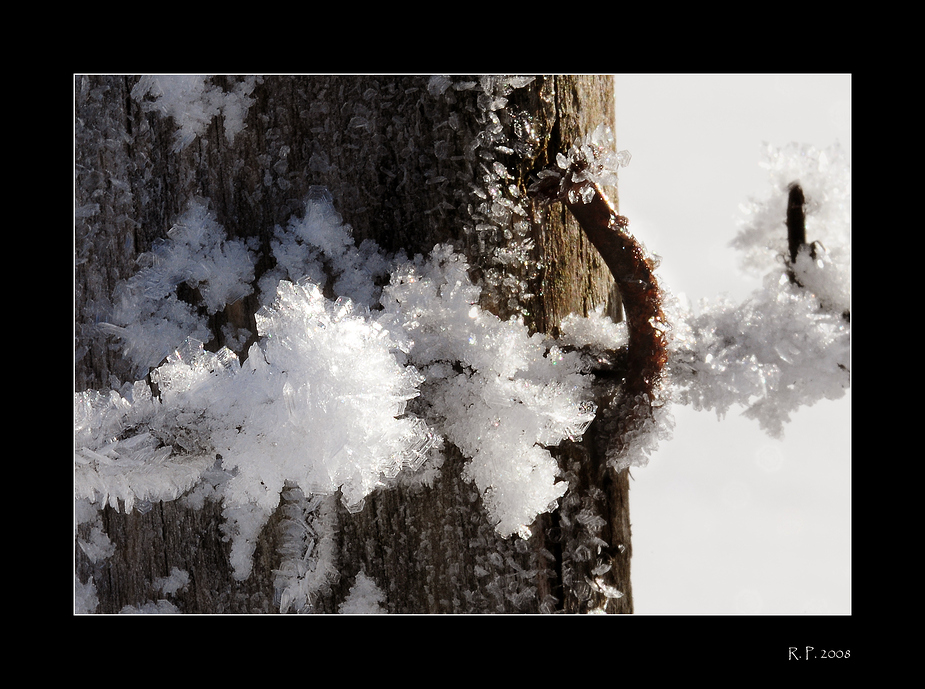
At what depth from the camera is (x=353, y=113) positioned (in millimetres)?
843

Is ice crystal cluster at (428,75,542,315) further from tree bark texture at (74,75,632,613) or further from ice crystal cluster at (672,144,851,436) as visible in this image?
ice crystal cluster at (672,144,851,436)

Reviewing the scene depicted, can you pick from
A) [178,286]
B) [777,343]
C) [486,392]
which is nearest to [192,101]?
[178,286]

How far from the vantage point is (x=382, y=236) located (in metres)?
0.85

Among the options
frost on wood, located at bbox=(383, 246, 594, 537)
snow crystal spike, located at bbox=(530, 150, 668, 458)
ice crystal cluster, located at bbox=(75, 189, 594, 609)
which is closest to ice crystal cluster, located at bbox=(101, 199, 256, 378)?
ice crystal cluster, located at bbox=(75, 189, 594, 609)

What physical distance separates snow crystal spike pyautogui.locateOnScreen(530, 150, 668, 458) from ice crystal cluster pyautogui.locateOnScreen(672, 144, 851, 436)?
6cm

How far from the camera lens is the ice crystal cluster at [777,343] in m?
0.86

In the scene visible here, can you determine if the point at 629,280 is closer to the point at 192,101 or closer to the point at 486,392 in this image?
the point at 486,392

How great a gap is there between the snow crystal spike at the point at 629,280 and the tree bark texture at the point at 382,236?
0.17 feet

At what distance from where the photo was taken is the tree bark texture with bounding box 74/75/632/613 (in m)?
0.83

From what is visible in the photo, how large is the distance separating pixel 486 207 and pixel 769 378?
507 mm

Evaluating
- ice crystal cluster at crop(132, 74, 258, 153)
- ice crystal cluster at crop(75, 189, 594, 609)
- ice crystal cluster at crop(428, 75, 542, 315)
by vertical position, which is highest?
ice crystal cluster at crop(132, 74, 258, 153)

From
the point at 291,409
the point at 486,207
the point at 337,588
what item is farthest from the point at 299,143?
the point at 337,588

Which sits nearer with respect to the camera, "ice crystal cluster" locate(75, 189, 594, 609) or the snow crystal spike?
"ice crystal cluster" locate(75, 189, 594, 609)

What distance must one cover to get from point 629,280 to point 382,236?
1.23 ft
